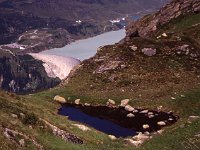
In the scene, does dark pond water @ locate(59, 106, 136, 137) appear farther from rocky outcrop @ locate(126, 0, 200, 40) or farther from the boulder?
rocky outcrop @ locate(126, 0, 200, 40)

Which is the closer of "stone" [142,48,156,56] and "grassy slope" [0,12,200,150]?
"grassy slope" [0,12,200,150]

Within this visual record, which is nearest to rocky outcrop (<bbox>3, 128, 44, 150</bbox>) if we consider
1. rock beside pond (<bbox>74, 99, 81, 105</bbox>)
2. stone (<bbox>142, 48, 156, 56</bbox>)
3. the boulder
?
rock beside pond (<bbox>74, 99, 81, 105</bbox>)

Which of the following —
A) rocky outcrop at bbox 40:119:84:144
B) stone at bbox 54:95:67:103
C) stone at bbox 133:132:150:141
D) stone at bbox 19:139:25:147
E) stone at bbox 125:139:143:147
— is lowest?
stone at bbox 54:95:67:103

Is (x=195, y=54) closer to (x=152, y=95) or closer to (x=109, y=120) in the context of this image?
(x=152, y=95)

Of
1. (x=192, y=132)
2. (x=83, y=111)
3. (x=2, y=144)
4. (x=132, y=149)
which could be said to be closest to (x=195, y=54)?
(x=83, y=111)

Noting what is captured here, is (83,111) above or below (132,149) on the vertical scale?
below

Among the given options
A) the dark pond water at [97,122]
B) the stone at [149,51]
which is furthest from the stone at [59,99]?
the stone at [149,51]

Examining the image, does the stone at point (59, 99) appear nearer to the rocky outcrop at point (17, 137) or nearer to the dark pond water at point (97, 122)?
the dark pond water at point (97, 122)
